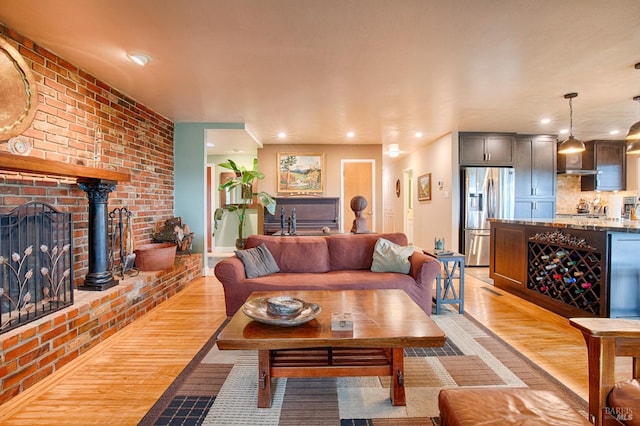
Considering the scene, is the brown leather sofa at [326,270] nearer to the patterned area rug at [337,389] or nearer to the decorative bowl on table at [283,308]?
the patterned area rug at [337,389]

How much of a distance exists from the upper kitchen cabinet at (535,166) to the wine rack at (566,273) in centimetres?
280

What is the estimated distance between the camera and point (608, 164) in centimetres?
657

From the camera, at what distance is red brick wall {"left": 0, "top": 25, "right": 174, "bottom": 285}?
2.41 meters

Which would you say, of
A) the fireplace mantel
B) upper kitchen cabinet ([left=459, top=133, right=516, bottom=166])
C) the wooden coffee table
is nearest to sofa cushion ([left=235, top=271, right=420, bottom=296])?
the wooden coffee table

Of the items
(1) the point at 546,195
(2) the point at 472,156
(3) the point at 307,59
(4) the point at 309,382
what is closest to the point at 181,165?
(3) the point at 307,59

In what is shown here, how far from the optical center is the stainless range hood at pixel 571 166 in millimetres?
6363

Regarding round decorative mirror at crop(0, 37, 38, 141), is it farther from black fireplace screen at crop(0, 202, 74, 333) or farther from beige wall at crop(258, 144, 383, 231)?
beige wall at crop(258, 144, 383, 231)

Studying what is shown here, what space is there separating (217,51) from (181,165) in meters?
2.66

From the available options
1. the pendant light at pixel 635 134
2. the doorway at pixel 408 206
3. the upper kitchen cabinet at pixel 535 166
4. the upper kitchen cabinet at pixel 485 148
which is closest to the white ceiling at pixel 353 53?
the pendant light at pixel 635 134

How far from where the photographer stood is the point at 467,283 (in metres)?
4.43

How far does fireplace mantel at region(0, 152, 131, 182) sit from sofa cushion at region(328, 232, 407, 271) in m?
2.17

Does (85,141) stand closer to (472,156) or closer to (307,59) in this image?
(307,59)

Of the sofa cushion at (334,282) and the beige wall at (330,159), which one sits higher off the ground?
the beige wall at (330,159)

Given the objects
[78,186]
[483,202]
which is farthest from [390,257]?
[483,202]
